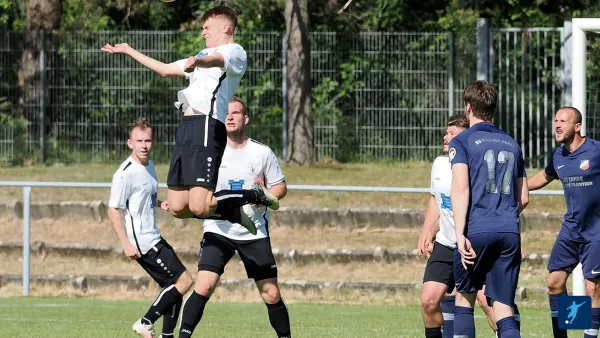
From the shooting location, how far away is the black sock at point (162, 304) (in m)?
10.2

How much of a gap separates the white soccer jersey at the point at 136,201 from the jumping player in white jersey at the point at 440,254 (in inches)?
94.6

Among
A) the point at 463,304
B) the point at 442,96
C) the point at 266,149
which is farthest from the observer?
the point at 442,96

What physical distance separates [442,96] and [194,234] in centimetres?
560

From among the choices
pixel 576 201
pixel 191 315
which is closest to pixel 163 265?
pixel 191 315

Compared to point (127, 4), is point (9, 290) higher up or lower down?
lower down

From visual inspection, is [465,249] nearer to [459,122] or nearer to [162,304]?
[459,122]

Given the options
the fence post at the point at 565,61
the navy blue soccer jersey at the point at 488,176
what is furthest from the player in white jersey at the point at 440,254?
the fence post at the point at 565,61

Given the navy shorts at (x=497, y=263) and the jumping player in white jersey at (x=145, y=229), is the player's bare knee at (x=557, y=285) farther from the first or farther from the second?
the jumping player in white jersey at (x=145, y=229)

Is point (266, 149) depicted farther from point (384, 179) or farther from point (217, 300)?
point (384, 179)

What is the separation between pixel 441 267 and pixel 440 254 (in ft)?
0.39

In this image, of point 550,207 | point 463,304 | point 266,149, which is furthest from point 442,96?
point 463,304

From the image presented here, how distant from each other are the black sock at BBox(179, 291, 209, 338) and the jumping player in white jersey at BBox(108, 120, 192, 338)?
0.72 m

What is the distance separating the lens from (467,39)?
21.6m

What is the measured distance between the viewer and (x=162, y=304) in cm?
1027
